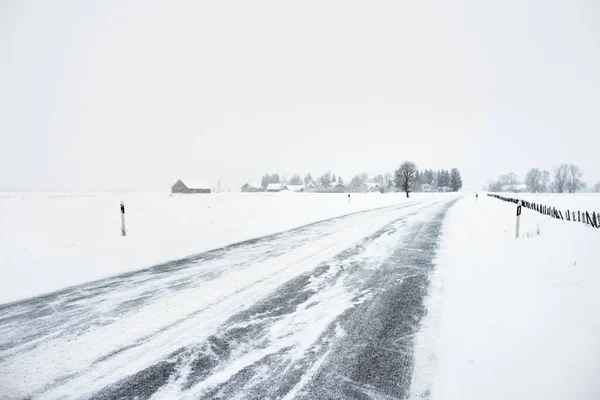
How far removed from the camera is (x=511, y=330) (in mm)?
3672

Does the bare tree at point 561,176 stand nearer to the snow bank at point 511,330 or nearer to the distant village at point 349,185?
the distant village at point 349,185

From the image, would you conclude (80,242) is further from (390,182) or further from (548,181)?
(548,181)

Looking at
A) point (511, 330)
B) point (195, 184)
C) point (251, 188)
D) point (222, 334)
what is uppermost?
point (195, 184)

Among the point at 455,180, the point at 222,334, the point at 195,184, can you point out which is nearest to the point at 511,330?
the point at 222,334

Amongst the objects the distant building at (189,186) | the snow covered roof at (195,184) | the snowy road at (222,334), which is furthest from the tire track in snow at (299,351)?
the snow covered roof at (195,184)

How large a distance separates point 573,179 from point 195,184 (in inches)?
6029

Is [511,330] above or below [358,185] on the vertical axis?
below

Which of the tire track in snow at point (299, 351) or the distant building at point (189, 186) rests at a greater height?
the distant building at point (189, 186)

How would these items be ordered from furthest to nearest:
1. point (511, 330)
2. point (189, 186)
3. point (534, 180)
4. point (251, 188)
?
1. point (534, 180)
2. point (251, 188)
3. point (189, 186)
4. point (511, 330)

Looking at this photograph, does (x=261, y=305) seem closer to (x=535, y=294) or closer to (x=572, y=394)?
(x=572, y=394)

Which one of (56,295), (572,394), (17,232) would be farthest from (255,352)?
(17,232)

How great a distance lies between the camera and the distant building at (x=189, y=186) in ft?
258

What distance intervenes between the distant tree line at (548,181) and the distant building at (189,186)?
142 m

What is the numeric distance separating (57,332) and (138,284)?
1964mm
